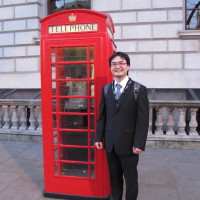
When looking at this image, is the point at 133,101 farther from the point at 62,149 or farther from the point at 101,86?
the point at 62,149

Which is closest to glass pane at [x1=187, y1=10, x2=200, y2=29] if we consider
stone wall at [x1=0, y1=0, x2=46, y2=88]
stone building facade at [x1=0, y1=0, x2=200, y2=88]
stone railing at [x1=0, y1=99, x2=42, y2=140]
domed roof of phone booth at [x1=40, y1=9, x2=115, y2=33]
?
stone building facade at [x1=0, y1=0, x2=200, y2=88]

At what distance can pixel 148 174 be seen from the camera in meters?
4.39

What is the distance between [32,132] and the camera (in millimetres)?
6609

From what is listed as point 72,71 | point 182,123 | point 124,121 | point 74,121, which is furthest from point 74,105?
point 182,123

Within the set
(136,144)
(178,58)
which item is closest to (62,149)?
(136,144)

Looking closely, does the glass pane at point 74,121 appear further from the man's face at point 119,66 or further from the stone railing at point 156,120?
the stone railing at point 156,120

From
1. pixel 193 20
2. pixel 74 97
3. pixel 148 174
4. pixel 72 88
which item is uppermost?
pixel 193 20

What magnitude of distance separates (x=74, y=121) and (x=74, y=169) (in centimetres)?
70

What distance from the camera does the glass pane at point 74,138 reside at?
3.44 m

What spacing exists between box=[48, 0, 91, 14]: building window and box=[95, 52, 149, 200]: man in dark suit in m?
7.04

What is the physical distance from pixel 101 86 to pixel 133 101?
667 millimetres

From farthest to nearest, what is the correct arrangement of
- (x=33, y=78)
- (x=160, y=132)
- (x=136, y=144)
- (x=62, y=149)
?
1. (x=33, y=78)
2. (x=160, y=132)
3. (x=62, y=149)
4. (x=136, y=144)

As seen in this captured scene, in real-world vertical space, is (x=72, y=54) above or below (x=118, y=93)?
above

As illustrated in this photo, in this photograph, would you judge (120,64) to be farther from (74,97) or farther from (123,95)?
(74,97)
